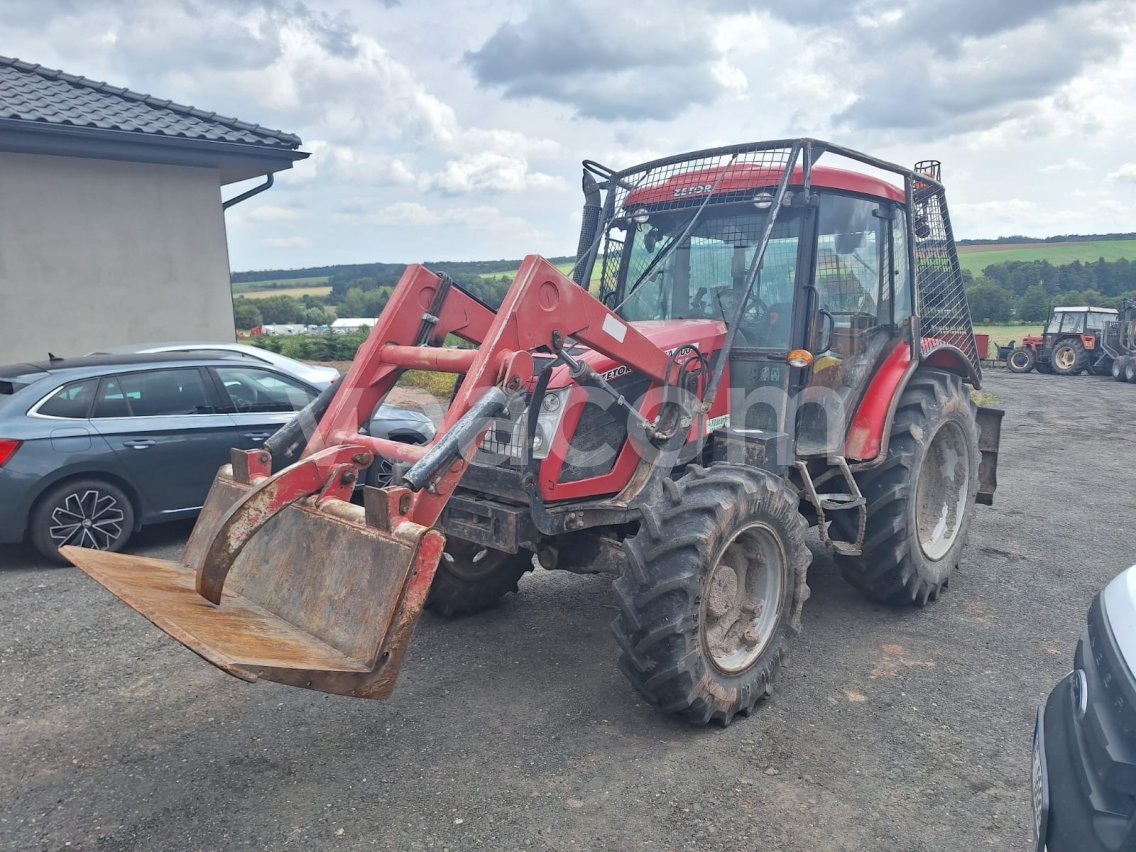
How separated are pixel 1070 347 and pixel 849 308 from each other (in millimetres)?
23552

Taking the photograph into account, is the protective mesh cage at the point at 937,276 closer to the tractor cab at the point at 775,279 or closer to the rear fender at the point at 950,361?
the rear fender at the point at 950,361

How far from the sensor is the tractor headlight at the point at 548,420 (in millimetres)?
3885

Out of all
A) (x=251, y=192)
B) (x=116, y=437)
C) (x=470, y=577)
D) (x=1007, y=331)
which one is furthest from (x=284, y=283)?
(x=1007, y=331)

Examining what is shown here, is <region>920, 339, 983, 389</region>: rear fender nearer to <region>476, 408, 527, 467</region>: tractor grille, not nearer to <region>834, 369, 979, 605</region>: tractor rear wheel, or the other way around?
<region>834, 369, 979, 605</region>: tractor rear wheel

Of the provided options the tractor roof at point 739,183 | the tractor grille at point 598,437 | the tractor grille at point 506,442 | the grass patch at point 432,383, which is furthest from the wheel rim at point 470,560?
the grass patch at point 432,383

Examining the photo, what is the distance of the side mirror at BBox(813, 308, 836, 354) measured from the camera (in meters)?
4.59

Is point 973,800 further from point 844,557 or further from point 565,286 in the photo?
point 565,286

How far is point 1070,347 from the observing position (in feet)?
80.1

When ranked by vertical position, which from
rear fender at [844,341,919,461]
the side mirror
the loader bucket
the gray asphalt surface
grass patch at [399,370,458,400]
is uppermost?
the side mirror

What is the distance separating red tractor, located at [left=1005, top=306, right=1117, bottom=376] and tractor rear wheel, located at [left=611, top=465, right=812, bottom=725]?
957 inches

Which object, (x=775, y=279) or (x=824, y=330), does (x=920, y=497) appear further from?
(x=775, y=279)

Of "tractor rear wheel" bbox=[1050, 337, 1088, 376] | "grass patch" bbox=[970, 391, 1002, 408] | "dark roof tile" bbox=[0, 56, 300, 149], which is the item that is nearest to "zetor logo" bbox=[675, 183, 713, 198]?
"dark roof tile" bbox=[0, 56, 300, 149]

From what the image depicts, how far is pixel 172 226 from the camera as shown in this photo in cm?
1055

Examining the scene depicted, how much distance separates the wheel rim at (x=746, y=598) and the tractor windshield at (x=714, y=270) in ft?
3.92
